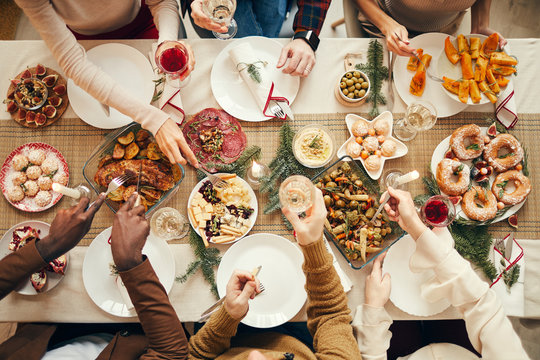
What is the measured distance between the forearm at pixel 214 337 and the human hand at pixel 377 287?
0.62 metres

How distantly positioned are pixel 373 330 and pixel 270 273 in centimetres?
54

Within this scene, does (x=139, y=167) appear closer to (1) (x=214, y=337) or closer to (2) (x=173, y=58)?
(2) (x=173, y=58)

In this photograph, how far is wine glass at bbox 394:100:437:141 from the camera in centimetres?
161

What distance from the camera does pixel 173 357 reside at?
1495mm

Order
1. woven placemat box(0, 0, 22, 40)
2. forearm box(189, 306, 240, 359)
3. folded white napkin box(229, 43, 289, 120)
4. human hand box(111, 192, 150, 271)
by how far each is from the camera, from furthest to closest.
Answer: woven placemat box(0, 0, 22, 40)
folded white napkin box(229, 43, 289, 120)
forearm box(189, 306, 240, 359)
human hand box(111, 192, 150, 271)

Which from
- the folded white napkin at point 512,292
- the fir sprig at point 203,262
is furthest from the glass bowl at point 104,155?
the folded white napkin at point 512,292

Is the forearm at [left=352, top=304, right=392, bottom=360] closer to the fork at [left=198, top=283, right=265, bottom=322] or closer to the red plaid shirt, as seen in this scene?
the fork at [left=198, top=283, right=265, bottom=322]

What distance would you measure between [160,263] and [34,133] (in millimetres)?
945

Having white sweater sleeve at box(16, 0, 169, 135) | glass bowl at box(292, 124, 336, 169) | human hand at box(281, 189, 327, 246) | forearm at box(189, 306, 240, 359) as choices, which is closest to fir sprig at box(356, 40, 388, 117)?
glass bowl at box(292, 124, 336, 169)

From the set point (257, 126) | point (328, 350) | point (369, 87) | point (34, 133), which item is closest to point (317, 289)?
point (328, 350)

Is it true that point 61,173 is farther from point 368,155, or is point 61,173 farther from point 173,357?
point 368,155

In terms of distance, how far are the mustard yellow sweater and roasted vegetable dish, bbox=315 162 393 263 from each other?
170mm

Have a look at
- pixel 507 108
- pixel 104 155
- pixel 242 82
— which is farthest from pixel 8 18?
pixel 507 108

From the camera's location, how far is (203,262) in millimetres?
1624
